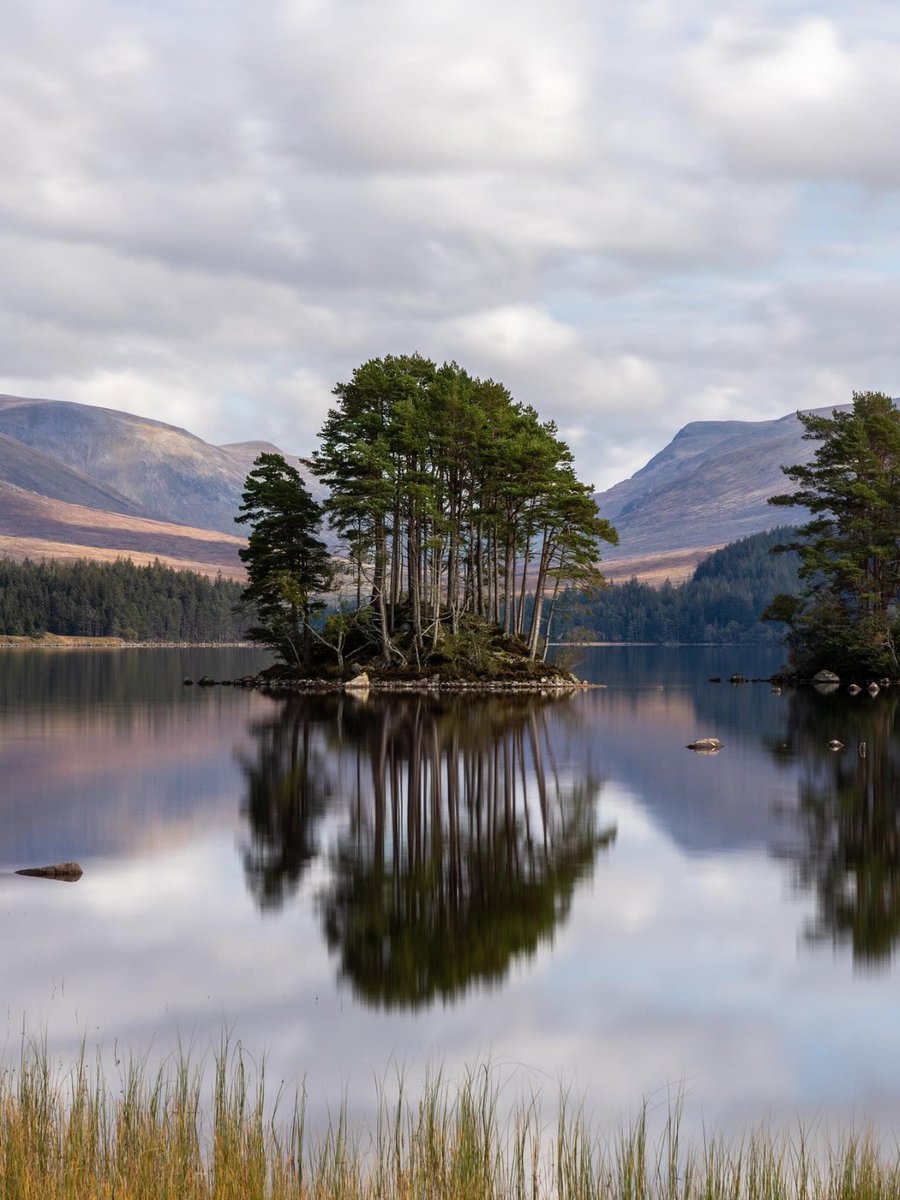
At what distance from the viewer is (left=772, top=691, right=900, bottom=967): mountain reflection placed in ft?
67.7

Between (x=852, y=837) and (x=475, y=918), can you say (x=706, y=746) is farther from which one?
(x=475, y=918)

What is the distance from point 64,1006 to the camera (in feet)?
51.9

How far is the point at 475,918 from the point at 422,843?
717 cm

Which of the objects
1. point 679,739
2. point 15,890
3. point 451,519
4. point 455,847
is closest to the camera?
point 15,890

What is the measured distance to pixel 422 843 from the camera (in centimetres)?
2777

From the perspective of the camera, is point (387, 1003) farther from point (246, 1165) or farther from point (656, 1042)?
point (246, 1165)

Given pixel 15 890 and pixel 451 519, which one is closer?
pixel 15 890

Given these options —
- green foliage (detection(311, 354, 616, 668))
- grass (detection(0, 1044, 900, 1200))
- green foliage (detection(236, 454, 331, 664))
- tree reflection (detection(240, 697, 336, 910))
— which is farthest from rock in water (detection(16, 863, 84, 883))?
green foliage (detection(236, 454, 331, 664))

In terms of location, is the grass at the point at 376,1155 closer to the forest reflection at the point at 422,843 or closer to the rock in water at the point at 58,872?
the forest reflection at the point at 422,843

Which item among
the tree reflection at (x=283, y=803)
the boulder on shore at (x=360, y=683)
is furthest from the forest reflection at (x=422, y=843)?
the boulder on shore at (x=360, y=683)

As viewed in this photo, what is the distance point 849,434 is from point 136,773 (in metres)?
69.1

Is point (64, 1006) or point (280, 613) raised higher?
point (280, 613)

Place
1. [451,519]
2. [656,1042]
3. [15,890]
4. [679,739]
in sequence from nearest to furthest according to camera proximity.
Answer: [656,1042], [15,890], [679,739], [451,519]

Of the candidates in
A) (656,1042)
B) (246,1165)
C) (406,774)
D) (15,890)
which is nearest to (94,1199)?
(246,1165)
